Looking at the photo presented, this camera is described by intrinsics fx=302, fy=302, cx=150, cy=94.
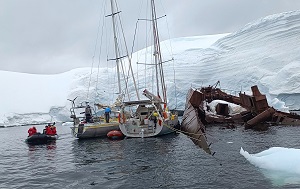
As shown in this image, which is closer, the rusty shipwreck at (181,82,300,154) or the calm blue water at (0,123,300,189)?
the calm blue water at (0,123,300,189)

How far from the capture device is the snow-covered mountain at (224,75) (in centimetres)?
4854

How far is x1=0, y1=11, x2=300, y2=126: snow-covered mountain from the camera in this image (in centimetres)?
4854

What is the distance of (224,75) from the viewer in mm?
54812

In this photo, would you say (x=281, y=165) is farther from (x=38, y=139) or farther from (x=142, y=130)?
(x=38, y=139)

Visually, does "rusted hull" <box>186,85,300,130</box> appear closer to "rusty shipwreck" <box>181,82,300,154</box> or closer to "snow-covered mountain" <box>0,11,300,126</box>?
"rusty shipwreck" <box>181,82,300,154</box>

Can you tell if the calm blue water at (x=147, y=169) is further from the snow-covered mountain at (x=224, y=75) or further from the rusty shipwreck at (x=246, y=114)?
the snow-covered mountain at (x=224, y=75)

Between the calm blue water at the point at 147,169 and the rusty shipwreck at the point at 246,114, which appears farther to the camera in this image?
the rusty shipwreck at the point at 246,114

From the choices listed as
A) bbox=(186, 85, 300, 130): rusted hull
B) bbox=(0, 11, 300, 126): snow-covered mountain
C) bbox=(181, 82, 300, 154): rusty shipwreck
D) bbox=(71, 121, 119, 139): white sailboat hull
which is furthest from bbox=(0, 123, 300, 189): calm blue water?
bbox=(0, 11, 300, 126): snow-covered mountain

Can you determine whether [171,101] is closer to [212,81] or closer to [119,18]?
[212,81]

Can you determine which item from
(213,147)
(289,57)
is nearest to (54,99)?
(289,57)

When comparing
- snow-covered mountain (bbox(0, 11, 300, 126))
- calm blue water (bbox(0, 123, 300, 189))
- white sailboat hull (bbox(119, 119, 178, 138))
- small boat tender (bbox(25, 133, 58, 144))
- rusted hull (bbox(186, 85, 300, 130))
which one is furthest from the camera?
Answer: snow-covered mountain (bbox(0, 11, 300, 126))

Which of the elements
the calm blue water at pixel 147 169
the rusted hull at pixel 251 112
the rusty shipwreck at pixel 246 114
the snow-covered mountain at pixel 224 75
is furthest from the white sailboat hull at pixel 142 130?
the snow-covered mountain at pixel 224 75

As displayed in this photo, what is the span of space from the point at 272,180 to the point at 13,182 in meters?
8.64

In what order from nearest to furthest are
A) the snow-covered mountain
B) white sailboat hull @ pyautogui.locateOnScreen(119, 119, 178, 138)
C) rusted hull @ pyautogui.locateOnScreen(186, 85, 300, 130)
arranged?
white sailboat hull @ pyautogui.locateOnScreen(119, 119, 178, 138), rusted hull @ pyautogui.locateOnScreen(186, 85, 300, 130), the snow-covered mountain
